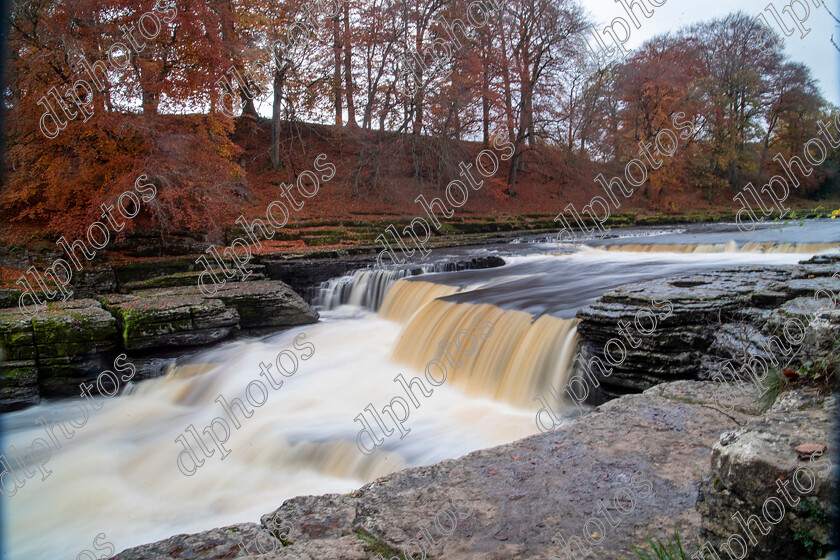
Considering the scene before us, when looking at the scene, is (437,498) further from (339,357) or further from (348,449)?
(339,357)

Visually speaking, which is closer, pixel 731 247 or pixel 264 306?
pixel 264 306

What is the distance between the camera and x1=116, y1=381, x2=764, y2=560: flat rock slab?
2631 mm

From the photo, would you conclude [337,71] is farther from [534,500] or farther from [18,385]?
[534,500]

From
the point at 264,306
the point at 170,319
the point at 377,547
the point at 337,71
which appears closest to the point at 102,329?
the point at 170,319

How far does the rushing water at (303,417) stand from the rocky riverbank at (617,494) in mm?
1881

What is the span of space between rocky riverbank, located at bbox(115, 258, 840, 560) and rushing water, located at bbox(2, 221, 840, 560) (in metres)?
1.88

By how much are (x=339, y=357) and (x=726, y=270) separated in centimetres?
655

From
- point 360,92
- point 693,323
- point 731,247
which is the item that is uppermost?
point 360,92

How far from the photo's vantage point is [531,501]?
2953 millimetres

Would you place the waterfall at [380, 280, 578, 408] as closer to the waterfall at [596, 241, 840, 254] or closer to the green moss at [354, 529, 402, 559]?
the green moss at [354, 529, 402, 559]

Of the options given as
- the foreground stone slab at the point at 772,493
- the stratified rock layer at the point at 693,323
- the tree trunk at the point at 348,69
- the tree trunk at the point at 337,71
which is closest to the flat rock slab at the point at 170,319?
A: the stratified rock layer at the point at 693,323

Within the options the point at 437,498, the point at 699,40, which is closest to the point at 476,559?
the point at 437,498

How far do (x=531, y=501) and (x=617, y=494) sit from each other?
0.51 meters

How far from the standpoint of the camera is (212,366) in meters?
8.69
